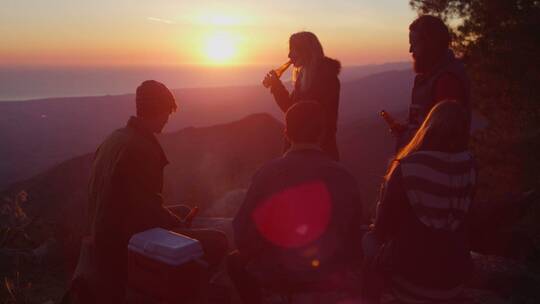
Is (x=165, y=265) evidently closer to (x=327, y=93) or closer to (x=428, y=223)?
(x=428, y=223)

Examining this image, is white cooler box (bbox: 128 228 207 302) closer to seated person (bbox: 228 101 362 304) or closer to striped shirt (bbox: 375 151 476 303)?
seated person (bbox: 228 101 362 304)

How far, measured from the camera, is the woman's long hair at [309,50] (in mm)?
5145

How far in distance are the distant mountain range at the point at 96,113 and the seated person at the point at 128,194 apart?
51838 millimetres

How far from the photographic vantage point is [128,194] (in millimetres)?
3750

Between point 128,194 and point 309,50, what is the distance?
2488 millimetres

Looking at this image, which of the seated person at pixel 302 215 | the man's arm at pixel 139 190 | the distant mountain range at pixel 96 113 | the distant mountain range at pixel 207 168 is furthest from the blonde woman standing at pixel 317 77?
the distant mountain range at pixel 96 113

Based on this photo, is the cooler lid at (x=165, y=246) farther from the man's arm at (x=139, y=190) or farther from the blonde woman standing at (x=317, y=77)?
the blonde woman standing at (x=317, y=77)

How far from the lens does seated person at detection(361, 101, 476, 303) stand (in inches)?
110

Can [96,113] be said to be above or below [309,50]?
below

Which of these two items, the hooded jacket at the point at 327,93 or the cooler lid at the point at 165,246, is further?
the hooded jacket at the point at 327,93

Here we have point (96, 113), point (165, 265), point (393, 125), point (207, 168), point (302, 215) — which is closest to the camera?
point (302, 215)

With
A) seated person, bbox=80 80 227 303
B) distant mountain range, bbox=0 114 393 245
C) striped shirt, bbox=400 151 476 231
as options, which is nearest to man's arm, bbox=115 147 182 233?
seated person, bbox=80 80 227 303

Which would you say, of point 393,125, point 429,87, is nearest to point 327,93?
point 393,125

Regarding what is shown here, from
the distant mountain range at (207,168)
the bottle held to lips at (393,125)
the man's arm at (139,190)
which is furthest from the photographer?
the distant mountain range at (207,168)
